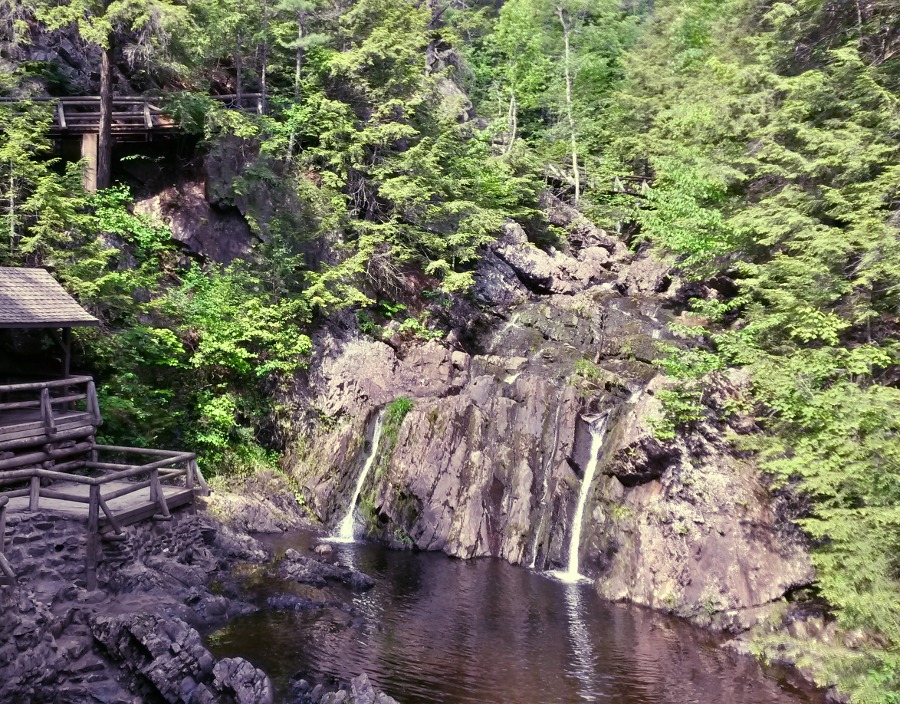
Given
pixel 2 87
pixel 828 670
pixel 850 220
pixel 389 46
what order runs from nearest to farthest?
pixel 828 670 → pixel 850 220 → pixel 2 87 → pixel 389 46

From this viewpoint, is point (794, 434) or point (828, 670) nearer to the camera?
point (828, 670)

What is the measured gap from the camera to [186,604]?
11.3 metres

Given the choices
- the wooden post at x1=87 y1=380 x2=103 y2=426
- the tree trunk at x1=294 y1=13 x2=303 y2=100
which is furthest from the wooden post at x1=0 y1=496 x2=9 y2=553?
the tree trunk at x1=294 y1=13 x2=303 y2=100

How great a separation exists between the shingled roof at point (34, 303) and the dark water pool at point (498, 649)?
7.47 meters

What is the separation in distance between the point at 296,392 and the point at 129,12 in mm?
13241

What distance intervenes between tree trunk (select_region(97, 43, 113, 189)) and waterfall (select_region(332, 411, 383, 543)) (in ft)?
41.6

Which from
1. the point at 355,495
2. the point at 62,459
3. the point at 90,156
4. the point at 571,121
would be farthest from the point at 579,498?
the point at 571,121

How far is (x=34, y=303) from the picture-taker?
13.1 meters

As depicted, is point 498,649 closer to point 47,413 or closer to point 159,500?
point 159,500

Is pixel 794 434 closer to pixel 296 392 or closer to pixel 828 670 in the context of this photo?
pixel 828 670

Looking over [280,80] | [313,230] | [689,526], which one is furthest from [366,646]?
[280,80]

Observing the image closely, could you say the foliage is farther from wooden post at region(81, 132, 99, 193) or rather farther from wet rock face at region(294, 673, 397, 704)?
wooden post at region(81, 132, 99, 193)

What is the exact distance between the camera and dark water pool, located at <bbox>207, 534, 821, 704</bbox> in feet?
33.0

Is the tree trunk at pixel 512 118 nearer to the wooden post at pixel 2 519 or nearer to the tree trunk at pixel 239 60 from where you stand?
the tree trunk at pixel 239 60
